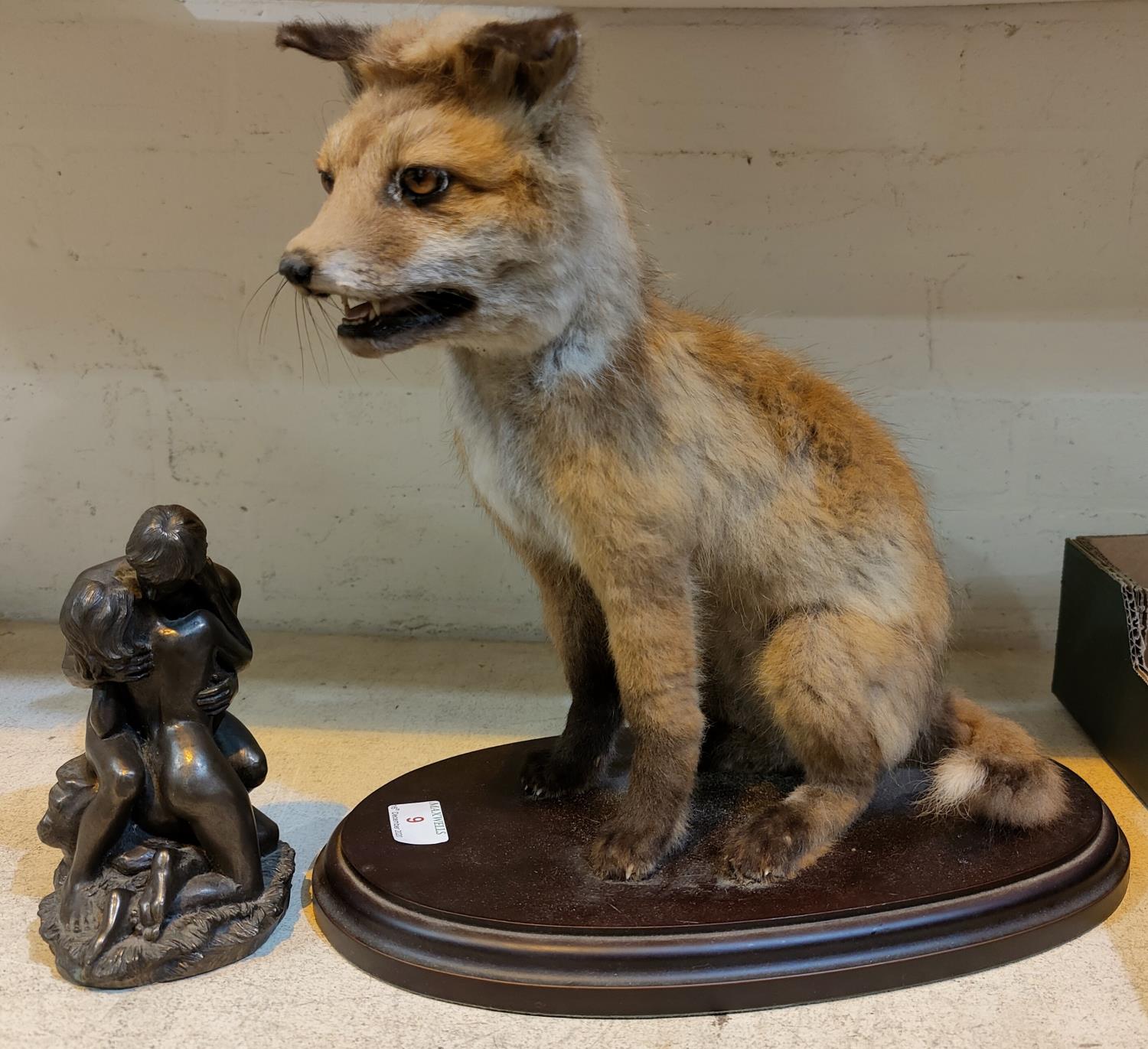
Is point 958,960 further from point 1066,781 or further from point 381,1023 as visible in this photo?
point 381,1023

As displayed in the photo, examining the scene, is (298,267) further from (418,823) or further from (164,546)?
(418,823)

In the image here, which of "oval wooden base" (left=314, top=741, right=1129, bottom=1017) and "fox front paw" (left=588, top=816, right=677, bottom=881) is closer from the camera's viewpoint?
"oval wooden base" (left=314, top=741, right=1129, bottom=1017)

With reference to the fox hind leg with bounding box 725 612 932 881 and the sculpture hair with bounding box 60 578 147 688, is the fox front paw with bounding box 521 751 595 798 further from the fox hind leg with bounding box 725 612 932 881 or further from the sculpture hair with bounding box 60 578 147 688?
the sculpture hair with bounding box 60 578 147 688

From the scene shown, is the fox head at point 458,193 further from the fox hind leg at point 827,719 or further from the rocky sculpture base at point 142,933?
the rocky sculpture base at point 142,933

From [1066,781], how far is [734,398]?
2.67 feet

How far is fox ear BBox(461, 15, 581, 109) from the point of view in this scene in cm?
124

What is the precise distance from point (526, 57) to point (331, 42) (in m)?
0.33

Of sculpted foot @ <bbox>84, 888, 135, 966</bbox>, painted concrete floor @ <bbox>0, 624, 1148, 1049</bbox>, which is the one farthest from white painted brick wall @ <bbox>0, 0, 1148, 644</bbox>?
sculpted foot @ <bbox>84, 888, 135, 966</bbox>

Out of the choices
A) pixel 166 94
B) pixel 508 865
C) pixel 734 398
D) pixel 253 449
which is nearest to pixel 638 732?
pixel 508 865

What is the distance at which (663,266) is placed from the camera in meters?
2.50

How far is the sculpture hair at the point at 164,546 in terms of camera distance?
1.49 m

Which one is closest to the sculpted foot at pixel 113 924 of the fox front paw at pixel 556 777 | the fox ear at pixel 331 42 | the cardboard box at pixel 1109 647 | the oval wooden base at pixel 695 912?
the oval wooden base at pixel 695 912

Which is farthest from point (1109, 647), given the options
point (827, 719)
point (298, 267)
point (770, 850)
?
point (298, 267)

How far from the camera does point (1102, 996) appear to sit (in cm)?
147
